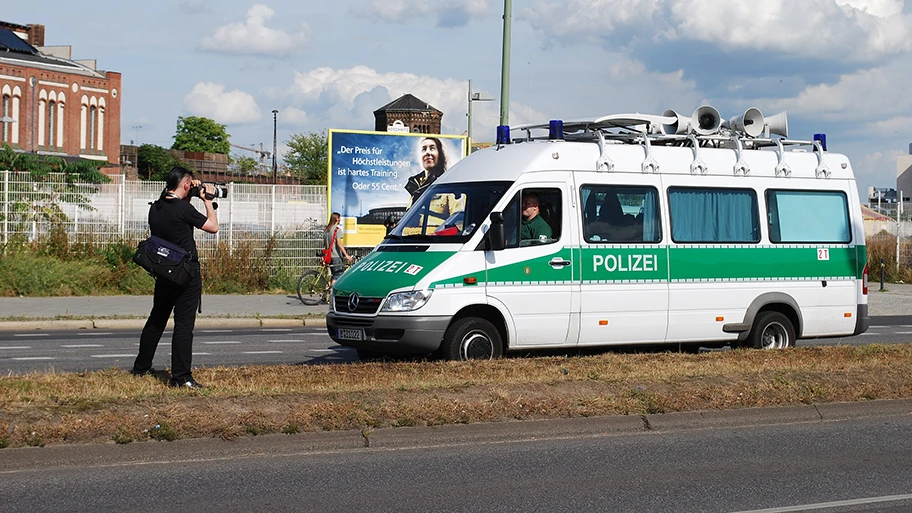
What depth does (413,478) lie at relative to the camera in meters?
7.43

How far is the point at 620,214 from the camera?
42.3ft

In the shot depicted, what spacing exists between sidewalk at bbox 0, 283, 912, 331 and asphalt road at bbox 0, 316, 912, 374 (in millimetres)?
462

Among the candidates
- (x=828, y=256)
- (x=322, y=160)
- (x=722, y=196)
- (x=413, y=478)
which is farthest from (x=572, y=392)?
(x=322, y=160)

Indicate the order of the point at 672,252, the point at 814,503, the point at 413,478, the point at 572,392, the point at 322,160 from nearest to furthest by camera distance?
1. the point at 814,503
2. the point at 413,478
3. the point at 572,392
4. the point at 672,252
5. the point at 322,160

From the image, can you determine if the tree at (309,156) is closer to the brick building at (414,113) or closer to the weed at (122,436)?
the brick building at (414,113)

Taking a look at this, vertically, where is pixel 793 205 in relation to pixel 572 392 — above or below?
above

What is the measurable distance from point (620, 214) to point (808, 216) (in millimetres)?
2780

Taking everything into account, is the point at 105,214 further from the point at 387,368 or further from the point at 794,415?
the point at 794,415

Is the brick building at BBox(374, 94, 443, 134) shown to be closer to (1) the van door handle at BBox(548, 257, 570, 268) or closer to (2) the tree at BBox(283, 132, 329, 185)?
(2) the tree at BBox(283, 132, 329, 185)

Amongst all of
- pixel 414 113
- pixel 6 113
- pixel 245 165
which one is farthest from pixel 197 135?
pixel 6 113

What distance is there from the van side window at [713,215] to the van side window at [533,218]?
1569 mm

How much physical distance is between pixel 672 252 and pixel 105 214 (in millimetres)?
17126

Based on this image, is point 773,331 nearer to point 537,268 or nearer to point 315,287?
point 537,268

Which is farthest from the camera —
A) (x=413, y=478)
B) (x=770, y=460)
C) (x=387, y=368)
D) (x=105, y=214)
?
(x=105, y=214)
